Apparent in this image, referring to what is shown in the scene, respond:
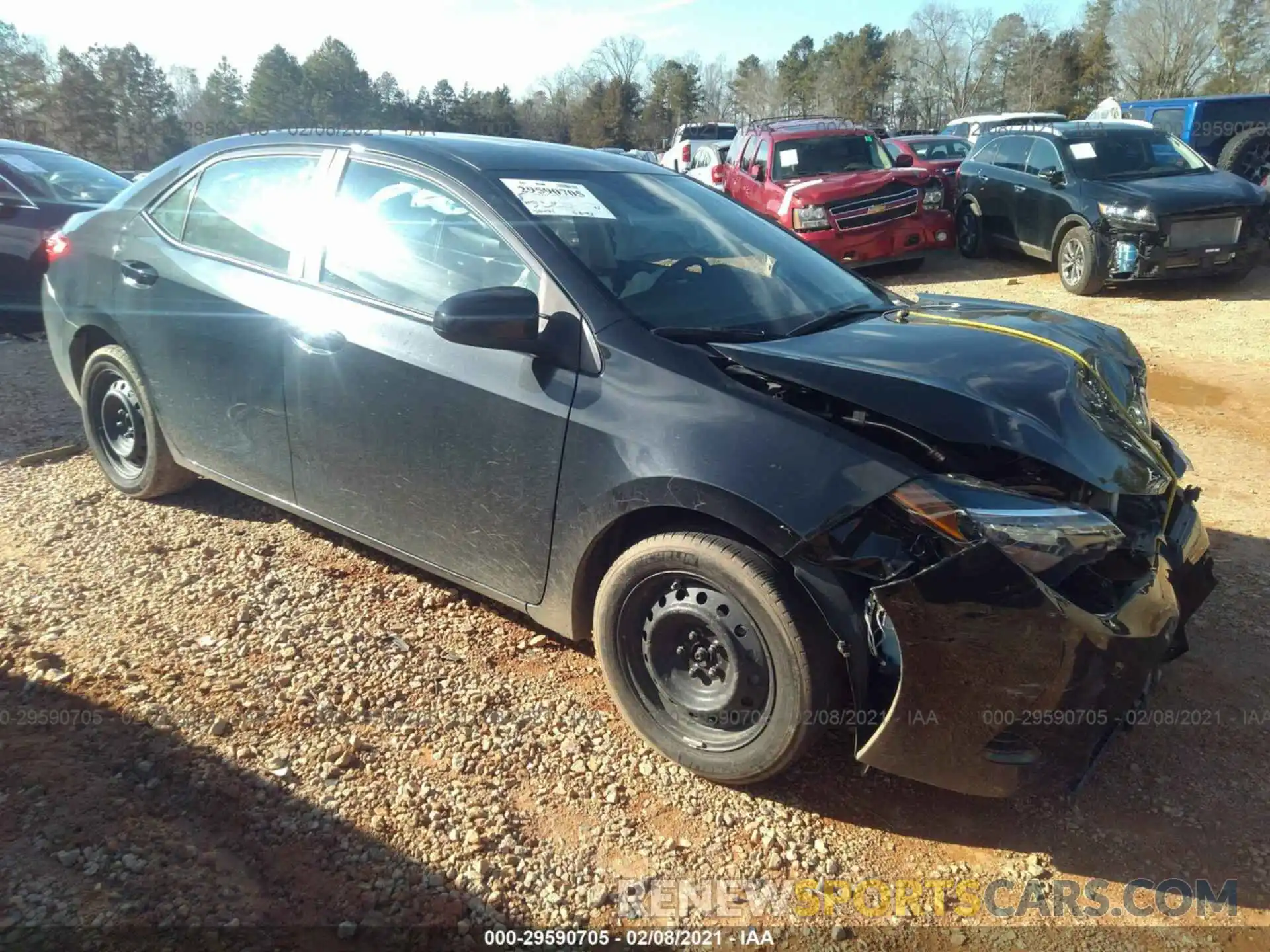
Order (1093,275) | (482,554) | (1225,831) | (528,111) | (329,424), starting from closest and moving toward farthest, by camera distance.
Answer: (1225,831), (482,554), (329,424), (1093,275), (528,111)

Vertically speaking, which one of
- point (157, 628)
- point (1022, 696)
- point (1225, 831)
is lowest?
point (157, 628)

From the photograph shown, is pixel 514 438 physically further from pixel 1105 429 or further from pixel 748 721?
pixel 1105 429

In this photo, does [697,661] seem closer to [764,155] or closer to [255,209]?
[255,209]

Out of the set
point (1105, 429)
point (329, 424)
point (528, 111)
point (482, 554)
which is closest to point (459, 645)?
point (482, 554)

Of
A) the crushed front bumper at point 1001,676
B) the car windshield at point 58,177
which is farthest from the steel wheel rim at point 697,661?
the car windshield at point 58,177

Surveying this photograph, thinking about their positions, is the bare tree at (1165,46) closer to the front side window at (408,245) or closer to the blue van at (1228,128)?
the blue van at (1228,128)

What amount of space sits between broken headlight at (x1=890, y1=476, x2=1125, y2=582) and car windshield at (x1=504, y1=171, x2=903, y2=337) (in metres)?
0.85

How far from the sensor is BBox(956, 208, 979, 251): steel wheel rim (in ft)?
39.0

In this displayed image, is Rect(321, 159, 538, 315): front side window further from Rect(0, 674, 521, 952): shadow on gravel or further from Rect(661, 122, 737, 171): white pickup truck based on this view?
Rect(661, 122, 737, 171): white pickup truck

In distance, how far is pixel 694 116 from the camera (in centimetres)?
5628

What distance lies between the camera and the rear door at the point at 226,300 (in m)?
3.46

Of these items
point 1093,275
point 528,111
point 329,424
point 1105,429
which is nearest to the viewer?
point 1105,429

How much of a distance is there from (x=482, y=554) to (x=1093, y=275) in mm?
8548

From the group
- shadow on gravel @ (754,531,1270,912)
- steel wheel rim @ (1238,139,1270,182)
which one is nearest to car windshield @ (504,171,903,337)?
shadow on gravel @ (754,531,1270,912)
